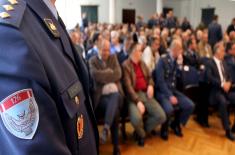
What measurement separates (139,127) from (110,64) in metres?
0.80

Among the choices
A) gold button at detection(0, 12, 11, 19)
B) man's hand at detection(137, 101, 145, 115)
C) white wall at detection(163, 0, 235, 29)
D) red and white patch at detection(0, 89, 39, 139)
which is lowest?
man's hand at detection(137, 101, 145, 115)

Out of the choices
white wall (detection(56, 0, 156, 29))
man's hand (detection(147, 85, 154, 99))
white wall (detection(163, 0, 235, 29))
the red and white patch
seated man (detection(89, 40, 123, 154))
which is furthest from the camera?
white wall (detection(56, 0, 156, 29))

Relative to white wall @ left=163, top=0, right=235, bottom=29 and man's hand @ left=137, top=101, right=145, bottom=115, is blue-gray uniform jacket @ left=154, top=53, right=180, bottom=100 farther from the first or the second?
white wall @ left=163, top=0, right=235, bottom=29

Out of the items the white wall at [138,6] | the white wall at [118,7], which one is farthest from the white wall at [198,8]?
the white wall at [118,7]

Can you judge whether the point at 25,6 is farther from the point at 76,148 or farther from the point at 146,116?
the point at 146,116

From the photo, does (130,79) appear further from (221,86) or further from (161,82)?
(221,86)

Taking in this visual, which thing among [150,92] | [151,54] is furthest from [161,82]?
[151,54]

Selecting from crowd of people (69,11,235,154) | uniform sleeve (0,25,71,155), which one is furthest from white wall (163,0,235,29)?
uniform sleeve (0,25,71,155)

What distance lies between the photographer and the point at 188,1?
1462 cm

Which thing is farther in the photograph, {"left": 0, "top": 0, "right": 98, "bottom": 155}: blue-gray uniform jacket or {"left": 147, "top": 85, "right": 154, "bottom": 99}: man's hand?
{"left": 147, "top": 85, "right": 154, "bottom": 99}: man's hand

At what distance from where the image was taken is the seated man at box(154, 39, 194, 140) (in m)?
3.00

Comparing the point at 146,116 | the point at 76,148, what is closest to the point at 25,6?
the point at 76,148

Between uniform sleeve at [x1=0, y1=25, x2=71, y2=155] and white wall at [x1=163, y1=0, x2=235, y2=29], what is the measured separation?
1292 cm

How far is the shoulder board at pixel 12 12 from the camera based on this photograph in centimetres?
49
